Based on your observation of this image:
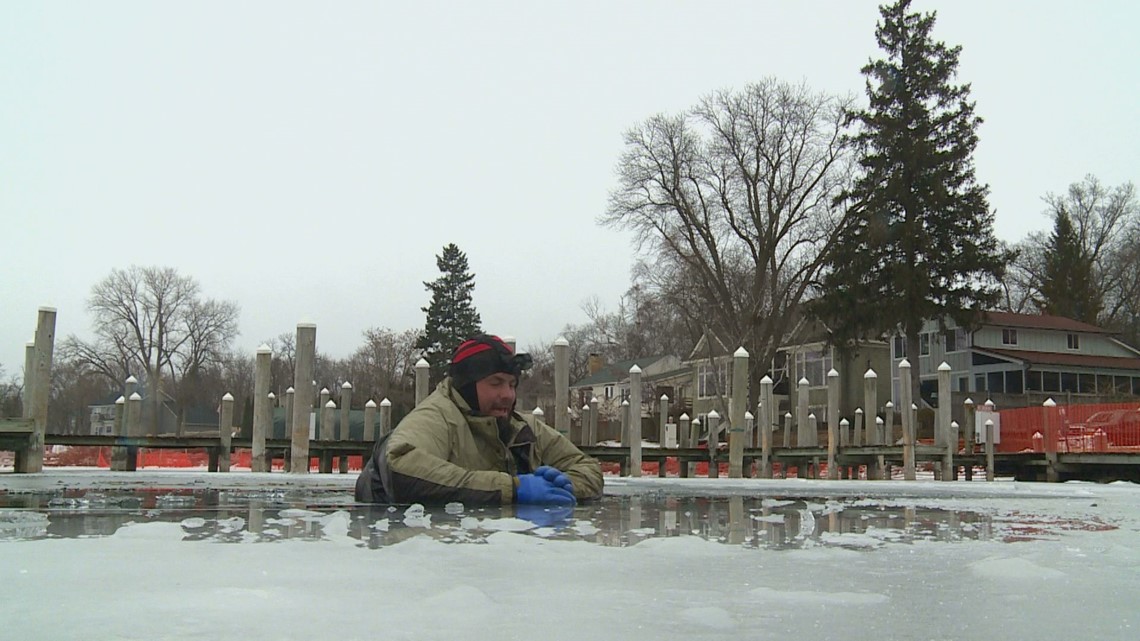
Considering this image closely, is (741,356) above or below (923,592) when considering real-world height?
above

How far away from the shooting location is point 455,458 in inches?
218

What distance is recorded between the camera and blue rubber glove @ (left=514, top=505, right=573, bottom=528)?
440cm

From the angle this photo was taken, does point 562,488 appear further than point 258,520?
Yes

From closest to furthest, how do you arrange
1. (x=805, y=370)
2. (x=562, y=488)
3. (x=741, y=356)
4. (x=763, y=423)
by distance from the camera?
(x=562, y=488) < (x=741, y=356) < (x=763, y=423) < (x=805, y=370)

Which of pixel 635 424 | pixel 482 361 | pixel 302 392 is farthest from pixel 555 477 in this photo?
pixel 635 424

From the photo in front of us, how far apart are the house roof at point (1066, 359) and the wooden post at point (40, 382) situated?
44537 millimetres

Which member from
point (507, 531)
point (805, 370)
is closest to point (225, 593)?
point (507, 531)

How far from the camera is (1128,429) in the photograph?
20578 millimetres

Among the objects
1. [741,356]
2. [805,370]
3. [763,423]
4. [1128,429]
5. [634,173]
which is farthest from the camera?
[805,370]

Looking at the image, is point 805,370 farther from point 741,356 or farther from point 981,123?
point 741,356

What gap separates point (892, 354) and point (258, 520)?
50.6 meters

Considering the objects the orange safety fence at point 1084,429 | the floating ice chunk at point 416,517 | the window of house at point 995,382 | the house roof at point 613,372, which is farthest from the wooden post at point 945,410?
the house roof at point 613,372

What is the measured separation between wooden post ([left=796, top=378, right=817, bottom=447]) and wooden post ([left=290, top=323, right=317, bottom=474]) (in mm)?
9339

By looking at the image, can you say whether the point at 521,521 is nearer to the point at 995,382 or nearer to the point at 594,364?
the point at 995,382
